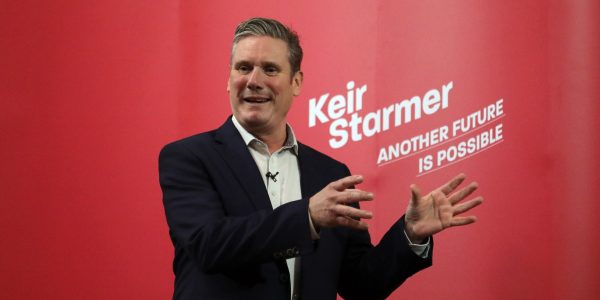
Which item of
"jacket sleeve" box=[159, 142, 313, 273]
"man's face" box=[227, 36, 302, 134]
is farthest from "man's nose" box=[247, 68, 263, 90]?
"jacket sleeve" box=[159, 142, 313, 273]

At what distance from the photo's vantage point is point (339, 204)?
56.6 inches

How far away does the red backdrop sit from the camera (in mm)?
2766

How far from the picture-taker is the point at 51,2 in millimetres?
2895

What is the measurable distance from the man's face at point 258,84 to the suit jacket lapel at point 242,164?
65mm

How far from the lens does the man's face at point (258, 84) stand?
1.89m

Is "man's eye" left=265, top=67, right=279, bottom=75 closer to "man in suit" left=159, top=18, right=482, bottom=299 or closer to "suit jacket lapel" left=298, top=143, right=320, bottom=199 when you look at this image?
"man in suit" left=159, top=18, right=482, bottom=299

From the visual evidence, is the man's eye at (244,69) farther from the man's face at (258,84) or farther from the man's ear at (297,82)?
the man's ear at (297,82)

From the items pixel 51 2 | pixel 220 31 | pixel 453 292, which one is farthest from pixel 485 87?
pixel 51 2

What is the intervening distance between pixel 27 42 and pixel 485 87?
1722mm

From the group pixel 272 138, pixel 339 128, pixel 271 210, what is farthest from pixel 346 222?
pixel 339 128

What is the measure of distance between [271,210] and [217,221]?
0.40 ft

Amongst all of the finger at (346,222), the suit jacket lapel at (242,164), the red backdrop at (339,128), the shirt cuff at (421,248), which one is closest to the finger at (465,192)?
the shirt cuff at (421,248)

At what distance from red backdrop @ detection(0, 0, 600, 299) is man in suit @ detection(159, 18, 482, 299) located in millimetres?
878

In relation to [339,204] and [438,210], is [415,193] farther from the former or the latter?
[339,204]
